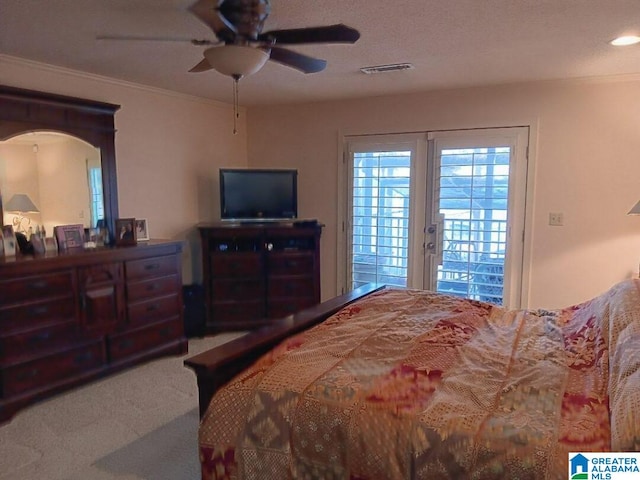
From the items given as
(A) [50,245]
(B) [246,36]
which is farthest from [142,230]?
(B) [246,36]

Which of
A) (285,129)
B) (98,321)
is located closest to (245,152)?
(285,129)

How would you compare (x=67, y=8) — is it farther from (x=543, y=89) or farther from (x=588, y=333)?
(x=543, y=89)

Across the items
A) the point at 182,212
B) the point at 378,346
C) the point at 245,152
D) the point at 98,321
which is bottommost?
the point at 98,321

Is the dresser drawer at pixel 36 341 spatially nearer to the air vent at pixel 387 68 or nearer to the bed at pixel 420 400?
the bed at pixel 420 400

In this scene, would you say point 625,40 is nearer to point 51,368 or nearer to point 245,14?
point 245,14

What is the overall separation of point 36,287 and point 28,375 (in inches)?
22.8

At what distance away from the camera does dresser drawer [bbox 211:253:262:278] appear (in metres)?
4.54

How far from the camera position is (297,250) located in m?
4.68

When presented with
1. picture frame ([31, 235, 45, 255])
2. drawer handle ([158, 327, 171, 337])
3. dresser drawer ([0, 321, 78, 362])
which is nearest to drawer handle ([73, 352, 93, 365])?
dresser drawer ([0, 321, 78, 362])

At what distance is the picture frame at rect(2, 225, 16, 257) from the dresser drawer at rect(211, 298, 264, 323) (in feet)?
6.07

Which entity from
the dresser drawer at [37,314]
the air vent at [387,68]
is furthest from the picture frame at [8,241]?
the air vent at [387,68]

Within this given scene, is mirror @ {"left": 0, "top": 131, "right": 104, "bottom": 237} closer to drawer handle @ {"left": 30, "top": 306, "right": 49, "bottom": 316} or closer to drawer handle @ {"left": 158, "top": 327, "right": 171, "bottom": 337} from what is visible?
drawer handle @ {"left": 30, "top": 306, "right": 49, "bottom": 316}

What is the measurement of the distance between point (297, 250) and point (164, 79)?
6.53ft

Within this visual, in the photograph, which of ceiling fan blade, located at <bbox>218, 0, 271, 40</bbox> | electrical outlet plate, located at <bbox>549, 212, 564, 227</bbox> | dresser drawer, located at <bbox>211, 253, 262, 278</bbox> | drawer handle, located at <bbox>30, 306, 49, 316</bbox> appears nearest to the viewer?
ceiling fan blade, located at <bbox>218, 0, 271, 40</bbox>
